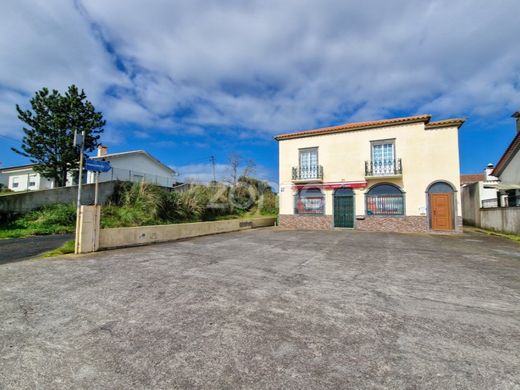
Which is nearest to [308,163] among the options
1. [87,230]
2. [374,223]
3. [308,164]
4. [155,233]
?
[308,164]

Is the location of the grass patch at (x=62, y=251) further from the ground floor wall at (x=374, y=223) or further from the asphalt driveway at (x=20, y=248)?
the ground floor wall at (x=374, y=223)

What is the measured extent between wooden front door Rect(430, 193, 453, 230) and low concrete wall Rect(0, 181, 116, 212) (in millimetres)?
20048

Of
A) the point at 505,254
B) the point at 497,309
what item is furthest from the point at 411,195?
the point at 497,309

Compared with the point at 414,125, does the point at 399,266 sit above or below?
below

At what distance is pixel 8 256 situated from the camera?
6668 millimetres

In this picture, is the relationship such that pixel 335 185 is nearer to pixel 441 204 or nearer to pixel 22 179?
pixel 441 204

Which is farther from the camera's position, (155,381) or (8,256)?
(8,256)

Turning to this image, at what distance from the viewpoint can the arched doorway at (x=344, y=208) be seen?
15.7 meters

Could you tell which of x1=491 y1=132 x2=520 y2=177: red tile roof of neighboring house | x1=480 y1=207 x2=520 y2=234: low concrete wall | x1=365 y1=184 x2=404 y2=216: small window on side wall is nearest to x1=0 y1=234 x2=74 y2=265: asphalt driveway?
x1=365 y1=184 x2=404 y2=216: small window on side wall

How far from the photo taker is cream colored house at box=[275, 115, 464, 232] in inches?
538

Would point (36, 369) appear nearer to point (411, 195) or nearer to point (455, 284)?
point (455, 284)

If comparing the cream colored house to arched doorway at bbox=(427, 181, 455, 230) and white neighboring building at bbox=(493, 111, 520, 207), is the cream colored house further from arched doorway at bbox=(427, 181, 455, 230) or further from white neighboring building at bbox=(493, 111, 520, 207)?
white neighboring building at bbox=(493, 111, 520, 207)

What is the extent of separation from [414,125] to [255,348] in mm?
16128

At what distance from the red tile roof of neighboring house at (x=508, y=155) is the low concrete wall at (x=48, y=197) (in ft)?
84.3
